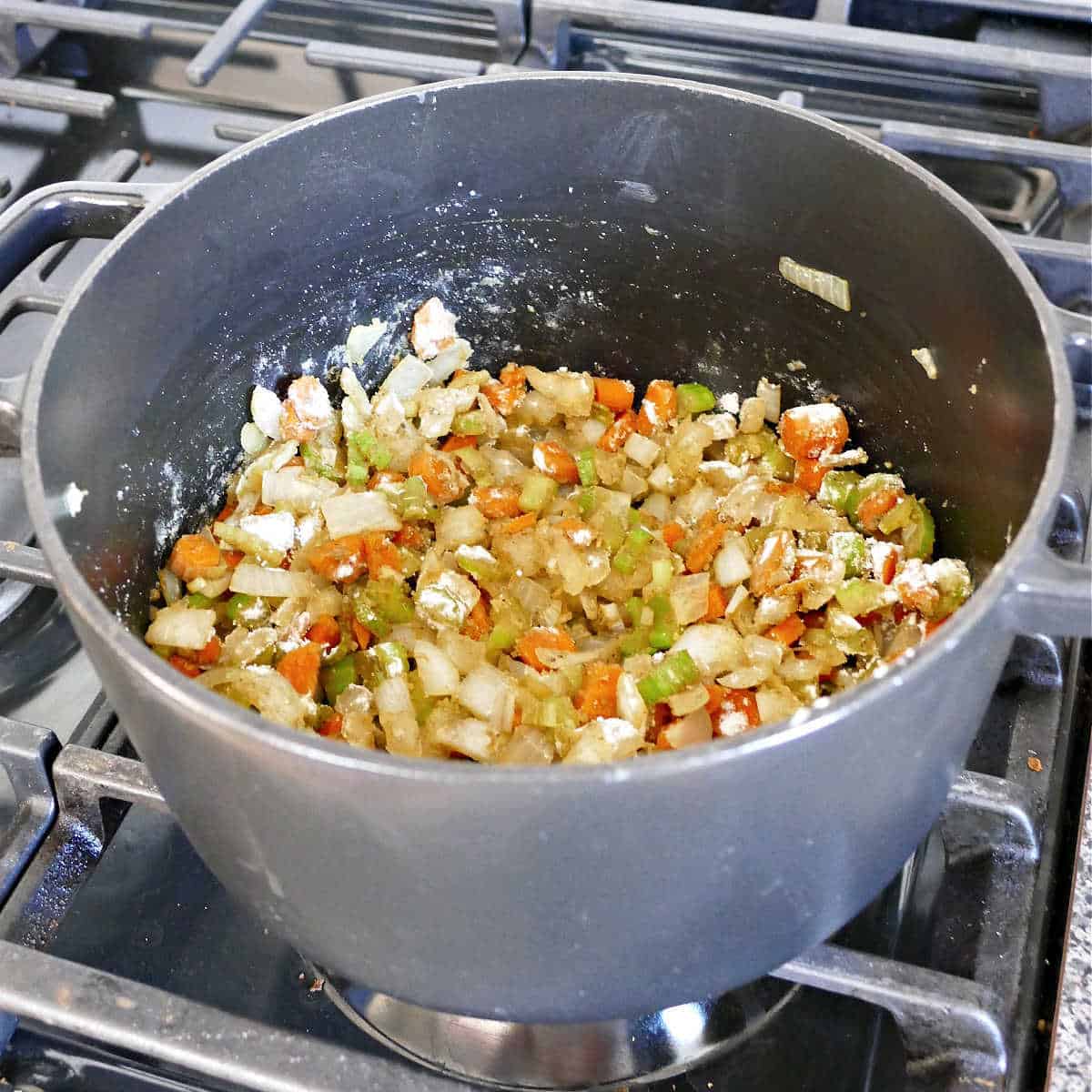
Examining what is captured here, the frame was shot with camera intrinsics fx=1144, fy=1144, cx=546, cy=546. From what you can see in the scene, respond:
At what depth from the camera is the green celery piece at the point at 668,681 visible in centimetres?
92

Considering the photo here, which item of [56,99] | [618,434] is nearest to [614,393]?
[618,434]

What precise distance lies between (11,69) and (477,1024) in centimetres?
128

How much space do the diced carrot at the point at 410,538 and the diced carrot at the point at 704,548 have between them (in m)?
0.26

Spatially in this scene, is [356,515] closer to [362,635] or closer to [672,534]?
[362,635]

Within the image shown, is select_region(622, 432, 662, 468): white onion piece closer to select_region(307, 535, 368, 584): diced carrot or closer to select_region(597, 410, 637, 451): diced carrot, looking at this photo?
select_region(597, 410, 637, 451): diced carrot

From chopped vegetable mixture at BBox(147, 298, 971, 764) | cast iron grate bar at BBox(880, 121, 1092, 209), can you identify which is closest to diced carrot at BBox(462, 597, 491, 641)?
chopped vegetable mixture at BBox(147, 298, 971, 764)

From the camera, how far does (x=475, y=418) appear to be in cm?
117

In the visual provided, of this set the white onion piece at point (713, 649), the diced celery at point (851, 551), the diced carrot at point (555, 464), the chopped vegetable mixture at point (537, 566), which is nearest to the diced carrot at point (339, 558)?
the chopped vegetable mixture at point (537, 566)

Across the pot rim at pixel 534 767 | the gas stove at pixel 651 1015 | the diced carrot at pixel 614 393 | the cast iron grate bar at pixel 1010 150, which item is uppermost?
the cast iron grate bar at pixel 1010 150

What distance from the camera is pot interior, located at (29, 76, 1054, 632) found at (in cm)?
85

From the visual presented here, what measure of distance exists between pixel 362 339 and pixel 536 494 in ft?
0.80

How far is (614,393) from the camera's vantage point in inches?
47.7

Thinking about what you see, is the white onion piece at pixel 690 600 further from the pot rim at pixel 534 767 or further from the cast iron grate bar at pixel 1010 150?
the cast iron grate bar at pixel 1010 150

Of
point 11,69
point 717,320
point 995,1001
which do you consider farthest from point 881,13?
point 995,1001
